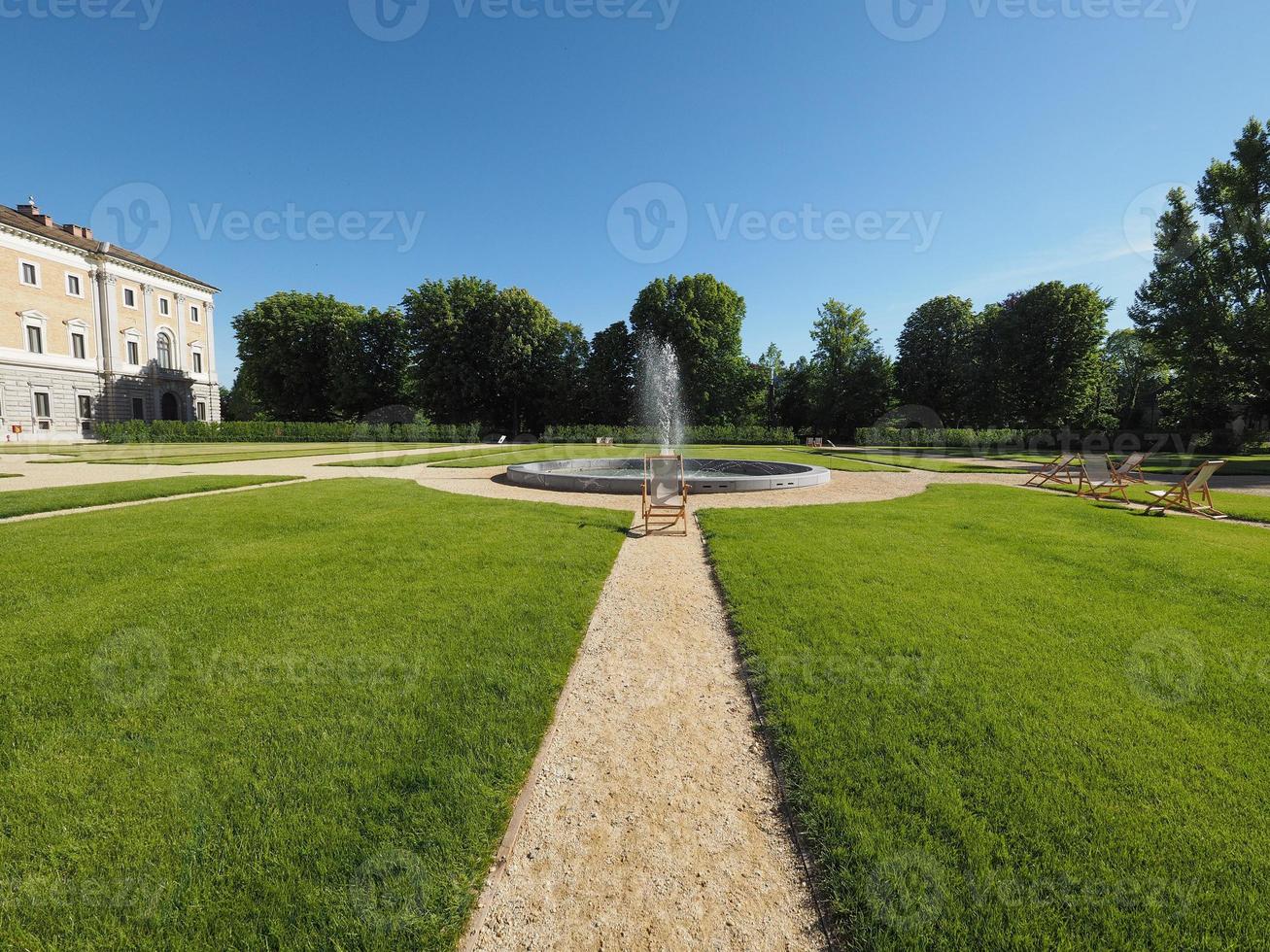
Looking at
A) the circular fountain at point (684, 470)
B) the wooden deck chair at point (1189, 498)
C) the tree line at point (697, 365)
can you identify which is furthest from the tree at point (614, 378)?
the wooden deck chair at point (1189, 498)

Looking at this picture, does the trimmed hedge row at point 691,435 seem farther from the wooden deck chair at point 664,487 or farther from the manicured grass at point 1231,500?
the wooden deck chair at point 664,487

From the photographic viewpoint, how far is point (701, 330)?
44.2 m

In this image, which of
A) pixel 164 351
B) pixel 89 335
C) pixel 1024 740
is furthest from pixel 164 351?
pixel 1024 740

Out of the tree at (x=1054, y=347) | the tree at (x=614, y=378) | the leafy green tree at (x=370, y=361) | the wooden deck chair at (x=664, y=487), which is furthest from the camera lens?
the leafy green tree at (x=370, y=361)

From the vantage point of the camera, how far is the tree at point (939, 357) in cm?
4648

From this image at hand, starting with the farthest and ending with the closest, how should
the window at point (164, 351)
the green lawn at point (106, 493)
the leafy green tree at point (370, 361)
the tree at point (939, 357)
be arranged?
the leafy green tree at point (370, 361) → the window at point (164, 351) → the tree at point (939, 357) → the green lawn at point (106, 493)

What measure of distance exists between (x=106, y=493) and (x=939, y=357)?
180 feet

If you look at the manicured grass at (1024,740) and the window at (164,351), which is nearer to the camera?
the manicured grass at (1024,740)

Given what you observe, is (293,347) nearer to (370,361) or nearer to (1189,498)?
(370,361)

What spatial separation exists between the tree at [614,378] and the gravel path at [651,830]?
4477 cm

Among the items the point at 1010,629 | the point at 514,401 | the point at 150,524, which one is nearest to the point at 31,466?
the point at 150,524

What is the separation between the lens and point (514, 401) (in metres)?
48.7

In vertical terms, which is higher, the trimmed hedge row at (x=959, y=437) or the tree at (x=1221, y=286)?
the tree at (x=1221, y=286)

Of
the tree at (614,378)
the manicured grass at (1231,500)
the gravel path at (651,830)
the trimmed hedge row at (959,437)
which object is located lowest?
the gravel path at (651,830)
